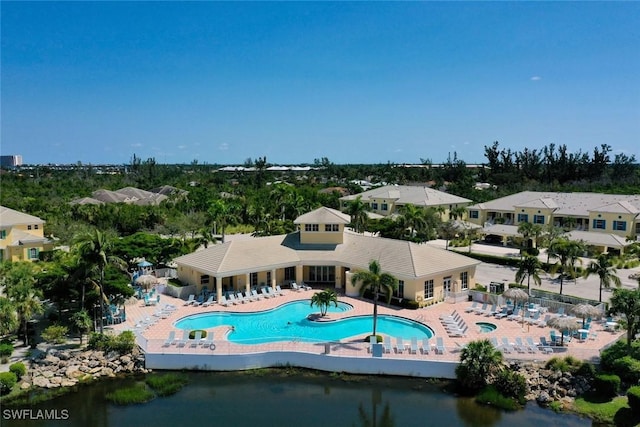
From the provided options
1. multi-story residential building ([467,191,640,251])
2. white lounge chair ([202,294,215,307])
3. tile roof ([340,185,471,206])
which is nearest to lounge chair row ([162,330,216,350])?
white lounge chair ([202,294,215,307])

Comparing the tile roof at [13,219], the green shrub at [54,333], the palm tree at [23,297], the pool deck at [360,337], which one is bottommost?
the pool deck at [360,337]

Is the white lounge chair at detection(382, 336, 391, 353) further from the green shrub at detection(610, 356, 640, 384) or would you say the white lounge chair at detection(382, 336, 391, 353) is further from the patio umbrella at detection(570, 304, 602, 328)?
the patio umbrella at detection(570, 304, 602, 328)

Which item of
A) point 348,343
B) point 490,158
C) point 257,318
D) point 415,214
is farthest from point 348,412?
point 490,158

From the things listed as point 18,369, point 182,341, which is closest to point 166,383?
point 182,341

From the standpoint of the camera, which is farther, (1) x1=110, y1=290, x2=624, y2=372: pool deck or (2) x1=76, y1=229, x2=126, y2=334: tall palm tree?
(2) x1=76, y1=229, x2=126, y2=334: tall palm tree

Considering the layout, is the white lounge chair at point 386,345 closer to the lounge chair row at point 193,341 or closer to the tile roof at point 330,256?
the tile roof at point 330,256

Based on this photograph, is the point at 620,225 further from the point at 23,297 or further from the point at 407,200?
the point at 23,297

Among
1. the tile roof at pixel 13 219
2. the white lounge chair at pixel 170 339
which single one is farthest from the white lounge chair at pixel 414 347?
the tile roof at pixel 13 219
